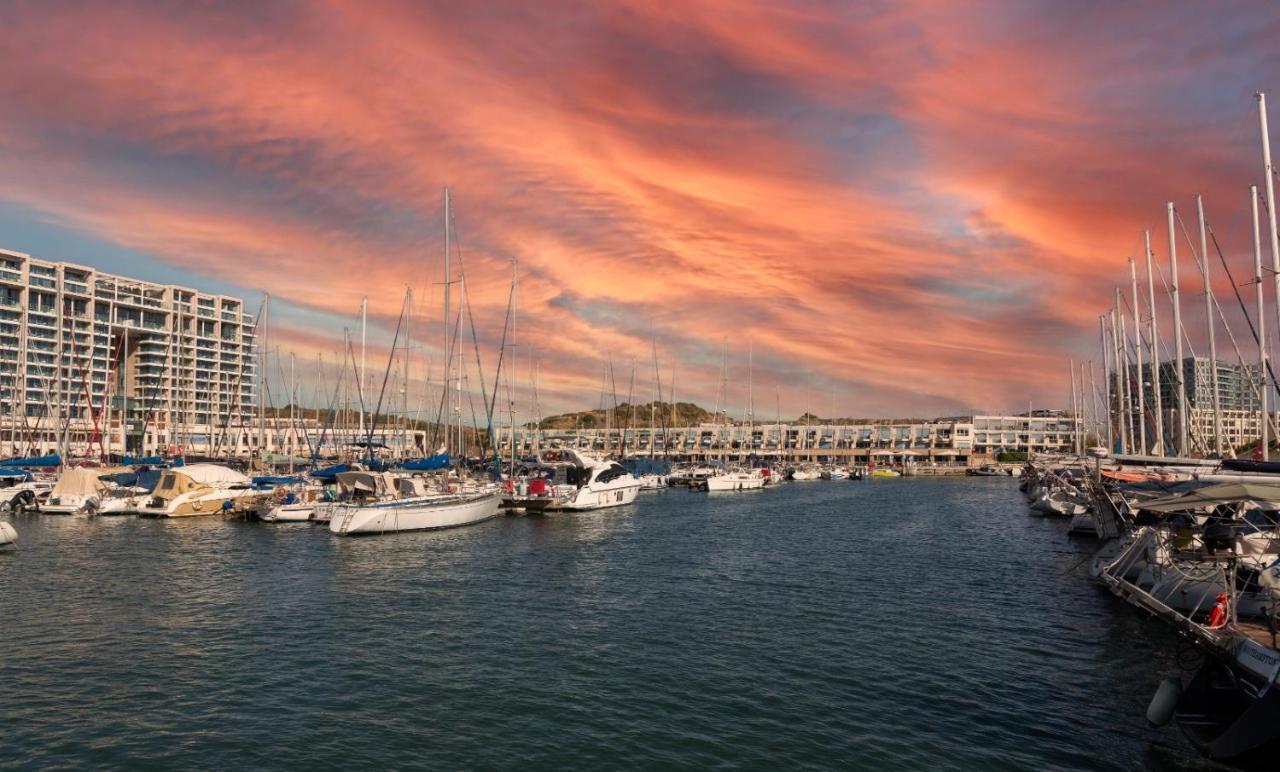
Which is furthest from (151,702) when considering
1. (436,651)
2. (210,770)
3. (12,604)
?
(12,604)

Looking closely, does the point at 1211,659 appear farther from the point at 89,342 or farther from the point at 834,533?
the point at 89,342

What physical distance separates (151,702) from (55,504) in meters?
59.4

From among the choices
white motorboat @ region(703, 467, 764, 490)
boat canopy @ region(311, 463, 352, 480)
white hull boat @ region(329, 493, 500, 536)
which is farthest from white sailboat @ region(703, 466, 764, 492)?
white hull boat @ region(329, 493, 500, 536)

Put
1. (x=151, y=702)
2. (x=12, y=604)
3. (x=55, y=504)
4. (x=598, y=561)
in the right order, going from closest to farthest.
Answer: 1. (x=151, y=702)
2. (x=12, y=604)
3. (x=598, y=561)
4. (x=55, y=504)

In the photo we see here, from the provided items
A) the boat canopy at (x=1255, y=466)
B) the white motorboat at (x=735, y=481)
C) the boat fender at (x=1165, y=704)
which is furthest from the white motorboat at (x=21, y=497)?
the boat canopy at (x=1255, y=466)

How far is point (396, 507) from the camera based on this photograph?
176ft

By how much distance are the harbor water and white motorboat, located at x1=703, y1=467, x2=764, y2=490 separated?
71.7m

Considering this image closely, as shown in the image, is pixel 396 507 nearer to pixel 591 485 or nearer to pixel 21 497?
pixel 591 485

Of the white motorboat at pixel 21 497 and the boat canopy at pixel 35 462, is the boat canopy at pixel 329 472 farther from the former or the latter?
the boat canopy at pixel 35 462

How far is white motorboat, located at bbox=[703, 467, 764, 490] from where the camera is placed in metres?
119

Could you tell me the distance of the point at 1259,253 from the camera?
45.2 m

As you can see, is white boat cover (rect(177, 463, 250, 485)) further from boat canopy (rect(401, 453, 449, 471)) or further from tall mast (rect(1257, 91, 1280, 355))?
tall mast (rect(1257, 91, 1280, 355))

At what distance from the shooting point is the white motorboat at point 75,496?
65625mm

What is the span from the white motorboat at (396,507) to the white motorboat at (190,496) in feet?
47.9
